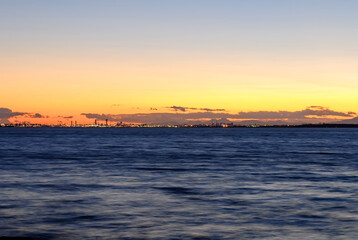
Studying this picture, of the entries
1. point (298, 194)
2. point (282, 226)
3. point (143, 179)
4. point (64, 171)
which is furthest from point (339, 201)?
point (64, 171)

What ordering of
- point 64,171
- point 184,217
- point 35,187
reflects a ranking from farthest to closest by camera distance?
point 64,171
point 35,187
point 184,217

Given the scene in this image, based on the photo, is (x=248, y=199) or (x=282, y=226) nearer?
(x=282, y=226)

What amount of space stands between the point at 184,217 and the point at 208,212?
1439 millimetres

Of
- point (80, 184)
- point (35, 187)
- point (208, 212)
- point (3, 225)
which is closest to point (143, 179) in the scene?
point (80, 184)

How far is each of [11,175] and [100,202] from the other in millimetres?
16636

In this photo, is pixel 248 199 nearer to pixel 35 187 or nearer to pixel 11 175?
pixel 35 187

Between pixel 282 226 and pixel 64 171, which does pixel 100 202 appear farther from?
pixel 64 171

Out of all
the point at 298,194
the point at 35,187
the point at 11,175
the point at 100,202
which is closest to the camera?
the point at 100,202

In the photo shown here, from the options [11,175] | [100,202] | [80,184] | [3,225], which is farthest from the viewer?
[11,175]

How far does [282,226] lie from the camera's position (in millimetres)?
18531

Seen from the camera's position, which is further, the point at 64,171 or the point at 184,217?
the point at 64,171

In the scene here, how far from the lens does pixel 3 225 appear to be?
60.2 feet

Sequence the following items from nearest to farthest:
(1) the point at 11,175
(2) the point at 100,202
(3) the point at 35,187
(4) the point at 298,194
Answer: (2) the point at 100,202 → (4) the point at 298,194 → (3) the point at 35,187 → (1) the point at 11,175

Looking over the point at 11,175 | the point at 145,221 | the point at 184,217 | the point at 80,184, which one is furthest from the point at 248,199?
the point at 11,175
